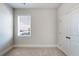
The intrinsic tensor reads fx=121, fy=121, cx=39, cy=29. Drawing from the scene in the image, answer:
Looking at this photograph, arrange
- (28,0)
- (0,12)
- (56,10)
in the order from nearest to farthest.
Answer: (28,0) < (0,12) < (56,10)

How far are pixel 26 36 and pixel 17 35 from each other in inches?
21.1

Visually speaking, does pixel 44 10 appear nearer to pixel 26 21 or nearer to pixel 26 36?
pixel 26 21

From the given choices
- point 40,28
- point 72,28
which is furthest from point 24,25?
point 72,28

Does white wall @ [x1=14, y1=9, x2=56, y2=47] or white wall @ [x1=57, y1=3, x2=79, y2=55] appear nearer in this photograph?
white wall @ [x1=57, y1=3, x2=79, y2=55]

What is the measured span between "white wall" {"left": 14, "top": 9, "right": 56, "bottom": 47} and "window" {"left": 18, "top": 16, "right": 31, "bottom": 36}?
0.24 metres

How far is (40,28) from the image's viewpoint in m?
7.15

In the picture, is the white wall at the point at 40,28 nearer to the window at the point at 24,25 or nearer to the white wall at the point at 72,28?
the window at the point at 24,25

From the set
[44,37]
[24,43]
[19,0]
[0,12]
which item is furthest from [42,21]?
[19,0]

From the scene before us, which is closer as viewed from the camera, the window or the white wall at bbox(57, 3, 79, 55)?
the white wall at bbox(57, 3, 79, 55)

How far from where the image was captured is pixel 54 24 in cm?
714

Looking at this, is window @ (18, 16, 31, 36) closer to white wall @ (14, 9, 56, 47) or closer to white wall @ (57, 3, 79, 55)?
white wall @ (14, 9, 56, 47)

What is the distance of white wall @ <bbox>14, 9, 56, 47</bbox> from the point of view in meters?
7.11

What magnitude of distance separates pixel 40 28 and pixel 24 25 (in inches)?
38.7

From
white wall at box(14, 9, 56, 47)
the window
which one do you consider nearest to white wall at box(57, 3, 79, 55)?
white wall at box(14, 9, 56, 47)
